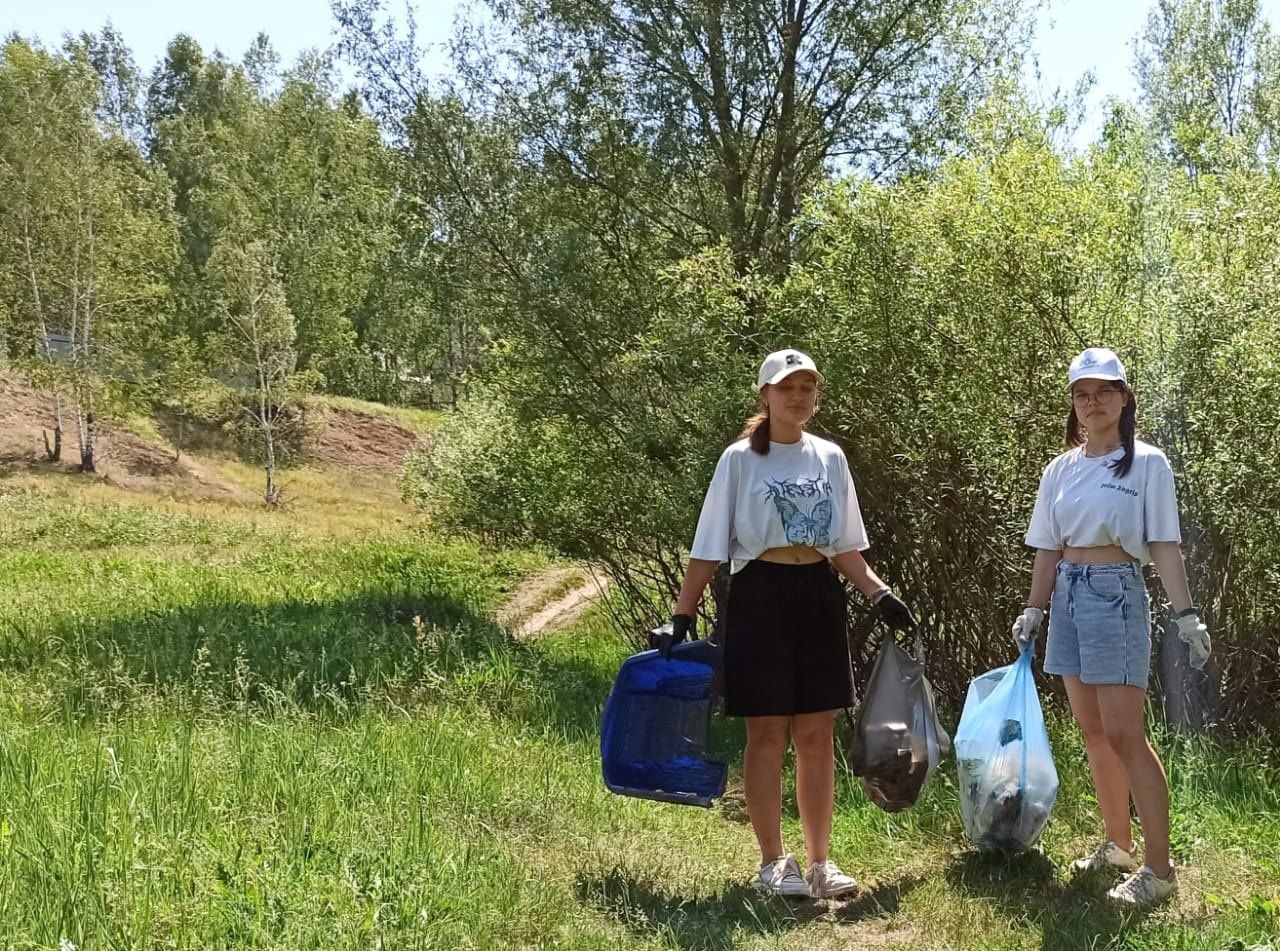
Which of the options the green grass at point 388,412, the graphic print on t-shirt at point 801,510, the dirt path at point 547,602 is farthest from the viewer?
the green grass at point 388,412

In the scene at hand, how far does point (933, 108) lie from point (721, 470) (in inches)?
235

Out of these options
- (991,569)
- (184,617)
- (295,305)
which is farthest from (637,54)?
(295,305)

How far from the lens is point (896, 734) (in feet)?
12.1

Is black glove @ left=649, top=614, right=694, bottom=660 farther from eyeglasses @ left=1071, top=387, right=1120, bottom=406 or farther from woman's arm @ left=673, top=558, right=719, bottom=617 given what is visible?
eyeglasses @ left=1071, top=387, right=1120, bottom=406

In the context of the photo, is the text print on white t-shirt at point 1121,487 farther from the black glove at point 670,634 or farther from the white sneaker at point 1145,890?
the black glove at point 670,634

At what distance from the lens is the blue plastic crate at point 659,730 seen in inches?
150

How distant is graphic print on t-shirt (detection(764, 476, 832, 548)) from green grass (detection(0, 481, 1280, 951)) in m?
1.17

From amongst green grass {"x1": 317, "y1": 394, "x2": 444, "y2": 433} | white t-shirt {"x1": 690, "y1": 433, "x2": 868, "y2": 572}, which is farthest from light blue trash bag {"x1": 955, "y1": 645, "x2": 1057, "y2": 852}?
green grass {"x1": 317, "y1": 394, "x2": 444, "y2": 433}

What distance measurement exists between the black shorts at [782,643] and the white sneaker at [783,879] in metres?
0.51

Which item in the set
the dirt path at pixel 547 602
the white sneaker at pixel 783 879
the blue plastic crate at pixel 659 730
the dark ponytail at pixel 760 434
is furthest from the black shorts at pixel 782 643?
the dirt path at pixel 547 602

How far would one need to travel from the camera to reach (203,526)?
61.5 ft

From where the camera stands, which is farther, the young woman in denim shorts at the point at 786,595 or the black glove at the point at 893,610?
the black glove at the point at 893,610

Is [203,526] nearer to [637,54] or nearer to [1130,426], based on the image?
[637,54]

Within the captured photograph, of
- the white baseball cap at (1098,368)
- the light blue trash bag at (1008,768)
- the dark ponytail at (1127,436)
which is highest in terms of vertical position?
the white baseball cap at (1098,368)
